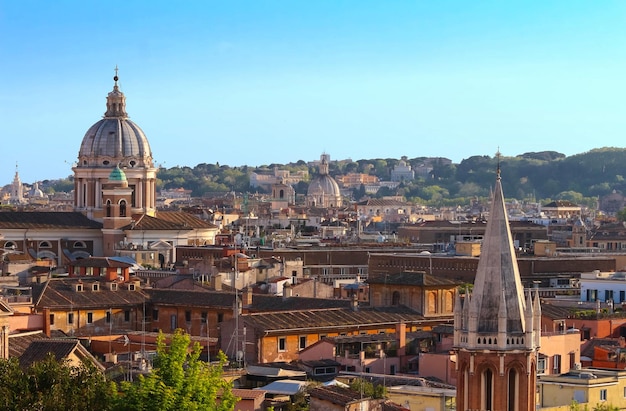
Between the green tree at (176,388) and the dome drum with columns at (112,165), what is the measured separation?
210 feet

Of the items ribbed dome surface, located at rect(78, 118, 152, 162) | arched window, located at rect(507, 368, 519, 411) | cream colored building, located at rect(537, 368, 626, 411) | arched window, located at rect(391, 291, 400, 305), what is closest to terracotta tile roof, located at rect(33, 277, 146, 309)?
arched window, located at rect(391, 291, 400, 305)

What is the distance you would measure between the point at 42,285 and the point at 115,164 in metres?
38.8

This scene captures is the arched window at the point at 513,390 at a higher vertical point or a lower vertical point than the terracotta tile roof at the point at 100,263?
lower

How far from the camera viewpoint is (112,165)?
95.6 m

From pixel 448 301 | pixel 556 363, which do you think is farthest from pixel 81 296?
pixel 556 363

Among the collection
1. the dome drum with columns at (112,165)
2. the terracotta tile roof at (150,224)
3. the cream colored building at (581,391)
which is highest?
the dome drum with columns at (112,165)

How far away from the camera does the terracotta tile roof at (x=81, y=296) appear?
176 feet

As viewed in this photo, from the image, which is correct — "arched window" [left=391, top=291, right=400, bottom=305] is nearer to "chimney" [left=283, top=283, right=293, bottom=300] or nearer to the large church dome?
"chimney" [left=283, top=283, right=293, bottom=300]

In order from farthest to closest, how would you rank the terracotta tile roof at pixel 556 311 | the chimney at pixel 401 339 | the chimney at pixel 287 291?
the chimney at pixel 287 291
the terracotta tile roof at pixel 556 311
the chimney at pixel 401 339

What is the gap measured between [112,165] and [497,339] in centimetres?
6490

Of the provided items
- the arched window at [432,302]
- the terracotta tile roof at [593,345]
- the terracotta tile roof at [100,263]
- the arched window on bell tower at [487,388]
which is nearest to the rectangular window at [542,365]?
the terracotta tile roof at [593,345]

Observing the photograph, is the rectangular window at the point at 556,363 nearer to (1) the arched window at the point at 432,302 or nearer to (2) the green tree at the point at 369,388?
(2) the green tree at the point at 369,388

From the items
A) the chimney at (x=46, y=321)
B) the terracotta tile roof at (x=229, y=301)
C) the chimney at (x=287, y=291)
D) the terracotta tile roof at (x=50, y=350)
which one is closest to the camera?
the terracotta tile roof at (x=50, y=350)

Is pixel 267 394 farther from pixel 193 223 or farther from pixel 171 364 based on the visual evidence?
pixel 193 223
